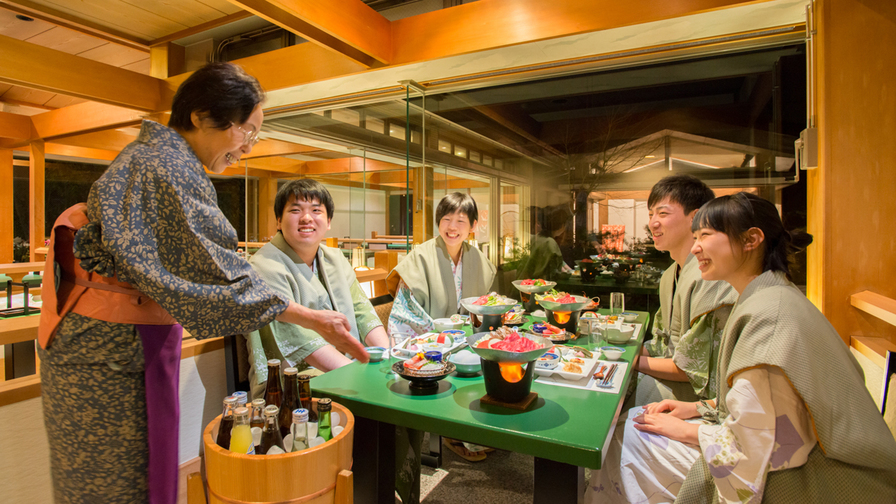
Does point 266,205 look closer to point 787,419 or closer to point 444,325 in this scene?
point 444,325

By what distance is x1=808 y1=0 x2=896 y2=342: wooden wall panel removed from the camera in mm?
1961

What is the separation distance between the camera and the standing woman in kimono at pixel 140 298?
39.0 inches

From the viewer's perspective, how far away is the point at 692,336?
1.70 meters

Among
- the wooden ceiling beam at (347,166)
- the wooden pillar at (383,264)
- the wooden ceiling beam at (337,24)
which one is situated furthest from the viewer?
the wooden ceiling beam at (347,166)

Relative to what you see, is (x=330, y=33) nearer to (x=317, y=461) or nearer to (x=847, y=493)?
(x=317, y=461)

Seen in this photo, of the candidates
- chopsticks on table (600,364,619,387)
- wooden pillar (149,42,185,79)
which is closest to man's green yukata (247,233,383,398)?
chopsticks on table (600,364,619,387)

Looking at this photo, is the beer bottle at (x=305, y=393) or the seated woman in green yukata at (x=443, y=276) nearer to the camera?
the beer bottle at (x=305, y=393)

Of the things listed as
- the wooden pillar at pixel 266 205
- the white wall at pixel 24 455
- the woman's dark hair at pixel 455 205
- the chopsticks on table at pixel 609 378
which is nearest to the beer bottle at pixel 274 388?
the white wall at pixel 24 455

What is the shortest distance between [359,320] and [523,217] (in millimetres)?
1777

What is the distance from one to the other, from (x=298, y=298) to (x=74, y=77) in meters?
2.76

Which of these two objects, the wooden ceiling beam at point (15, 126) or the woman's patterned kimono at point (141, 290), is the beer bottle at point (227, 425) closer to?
the woman's patterned kimono at point (141, 290)

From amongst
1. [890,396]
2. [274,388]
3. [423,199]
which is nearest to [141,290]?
[274,388]

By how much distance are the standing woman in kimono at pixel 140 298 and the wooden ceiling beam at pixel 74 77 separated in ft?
9.46

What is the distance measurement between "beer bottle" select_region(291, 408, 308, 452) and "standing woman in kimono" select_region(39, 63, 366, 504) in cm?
24
